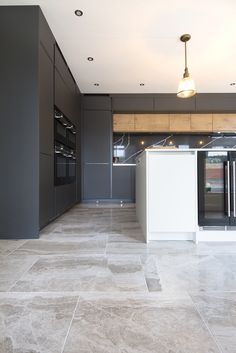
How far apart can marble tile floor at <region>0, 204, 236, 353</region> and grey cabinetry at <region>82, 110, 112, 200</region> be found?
317cm

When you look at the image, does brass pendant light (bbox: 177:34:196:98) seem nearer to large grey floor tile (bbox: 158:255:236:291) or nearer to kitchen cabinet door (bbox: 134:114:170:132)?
large grey floor tile (bbox: 158:255:236:291)

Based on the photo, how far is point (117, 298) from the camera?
122 cm

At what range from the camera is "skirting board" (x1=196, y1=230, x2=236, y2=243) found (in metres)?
2.29

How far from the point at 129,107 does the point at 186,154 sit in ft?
10.9

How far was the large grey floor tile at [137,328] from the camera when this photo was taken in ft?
2.85

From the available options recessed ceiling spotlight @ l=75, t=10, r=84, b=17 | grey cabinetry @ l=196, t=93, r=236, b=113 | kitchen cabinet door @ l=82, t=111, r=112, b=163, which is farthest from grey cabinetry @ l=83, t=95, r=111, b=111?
recessed ceiling spotlight @ l=75, t=10, r=84, b=17

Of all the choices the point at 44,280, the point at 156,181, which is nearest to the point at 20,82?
the point at 156,181

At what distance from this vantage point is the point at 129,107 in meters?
5.29

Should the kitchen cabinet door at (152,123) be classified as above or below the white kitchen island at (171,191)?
above

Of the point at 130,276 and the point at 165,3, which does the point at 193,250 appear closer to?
the point at 130,276

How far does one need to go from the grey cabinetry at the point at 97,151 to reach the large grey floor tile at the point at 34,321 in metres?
4.09

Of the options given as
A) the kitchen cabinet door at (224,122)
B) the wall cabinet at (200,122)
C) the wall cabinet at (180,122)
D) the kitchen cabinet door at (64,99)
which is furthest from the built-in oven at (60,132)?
the kitchen cabinet door at (224,122)

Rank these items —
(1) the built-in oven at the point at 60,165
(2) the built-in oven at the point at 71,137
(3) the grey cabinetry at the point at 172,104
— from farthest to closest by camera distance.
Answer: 1. (3) the grey cabinetry at the point at 172,104
2. (2) the built-in oven at the point at 71,137
3. (1) the built-in oven at the point at 60,165

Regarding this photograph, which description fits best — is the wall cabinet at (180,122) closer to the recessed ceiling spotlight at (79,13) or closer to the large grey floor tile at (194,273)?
the recessed ceiling spotlight at (79,13)
